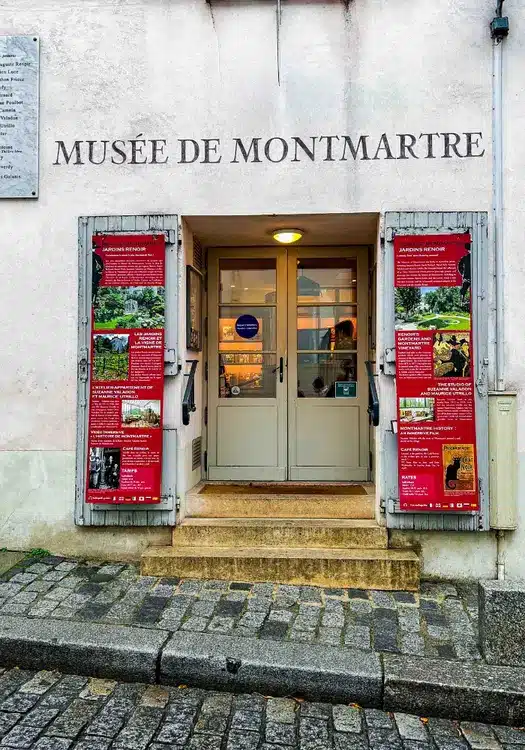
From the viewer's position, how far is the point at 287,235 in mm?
5445

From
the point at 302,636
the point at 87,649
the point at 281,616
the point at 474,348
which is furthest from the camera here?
the point at 474,348

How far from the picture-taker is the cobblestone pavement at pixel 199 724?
2850 mm

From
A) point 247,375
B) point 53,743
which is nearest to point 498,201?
point 247,375

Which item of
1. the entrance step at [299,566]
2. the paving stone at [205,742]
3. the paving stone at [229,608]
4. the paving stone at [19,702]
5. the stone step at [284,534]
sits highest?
the stone step at [284,534]

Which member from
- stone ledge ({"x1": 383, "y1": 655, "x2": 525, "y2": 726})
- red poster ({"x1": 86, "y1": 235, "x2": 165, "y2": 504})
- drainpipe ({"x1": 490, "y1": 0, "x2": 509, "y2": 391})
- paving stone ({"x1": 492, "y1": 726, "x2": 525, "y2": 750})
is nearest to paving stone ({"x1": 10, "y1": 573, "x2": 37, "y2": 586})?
red poster ({"x1": 86, "y1": 235, "x2": 165, "y2": 504})

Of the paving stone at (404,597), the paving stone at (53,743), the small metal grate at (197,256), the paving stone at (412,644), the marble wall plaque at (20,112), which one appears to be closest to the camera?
the paving stone at (53,743)

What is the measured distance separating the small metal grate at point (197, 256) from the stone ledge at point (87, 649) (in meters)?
3.25

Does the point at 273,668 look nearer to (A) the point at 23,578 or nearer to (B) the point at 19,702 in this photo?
(B) the point at 19,702

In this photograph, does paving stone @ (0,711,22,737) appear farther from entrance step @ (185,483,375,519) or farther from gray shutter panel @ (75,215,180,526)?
entrance step @ (185,483,375,519)

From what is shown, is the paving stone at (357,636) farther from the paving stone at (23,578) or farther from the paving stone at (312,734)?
the paving stone at (23,578)

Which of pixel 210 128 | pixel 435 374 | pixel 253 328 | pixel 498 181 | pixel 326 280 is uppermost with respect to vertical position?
pixel 210 128

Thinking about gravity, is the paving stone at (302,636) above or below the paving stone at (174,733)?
above

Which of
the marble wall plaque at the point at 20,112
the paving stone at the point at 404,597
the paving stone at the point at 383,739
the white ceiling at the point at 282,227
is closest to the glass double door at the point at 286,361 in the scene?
the white ceiling at the point at 282,227

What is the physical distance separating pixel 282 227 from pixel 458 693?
3924mm
